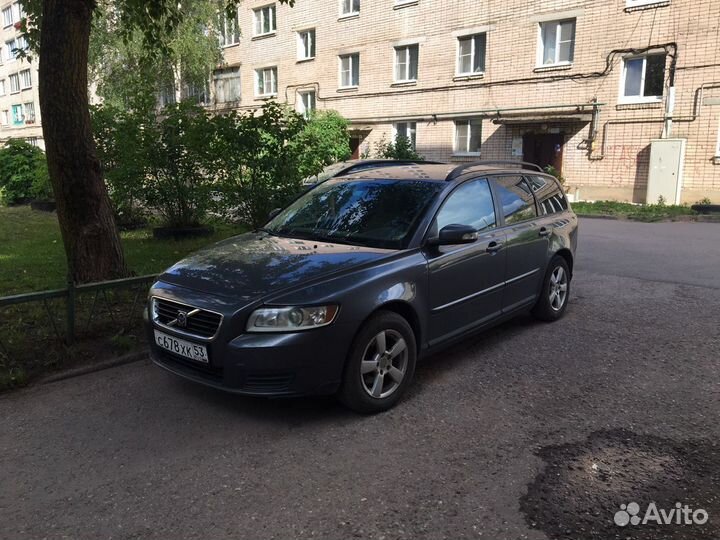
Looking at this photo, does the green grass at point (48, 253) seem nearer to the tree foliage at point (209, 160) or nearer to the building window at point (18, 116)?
the tree foliage at point (209, 160)

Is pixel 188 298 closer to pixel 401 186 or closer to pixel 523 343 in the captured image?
pixel 401 186

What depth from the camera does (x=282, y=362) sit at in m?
3.51

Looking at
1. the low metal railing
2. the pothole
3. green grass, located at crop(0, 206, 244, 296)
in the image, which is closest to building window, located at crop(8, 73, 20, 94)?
green grass, located at crop(0, 206, 244, 296)

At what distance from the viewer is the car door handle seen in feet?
16.0

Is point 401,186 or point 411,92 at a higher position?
point 411,92

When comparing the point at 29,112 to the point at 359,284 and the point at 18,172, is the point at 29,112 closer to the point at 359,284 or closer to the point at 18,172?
the point at 18,172

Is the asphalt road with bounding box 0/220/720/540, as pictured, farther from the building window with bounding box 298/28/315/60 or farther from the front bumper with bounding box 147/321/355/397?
the building window with bounding box 298/28/315/60

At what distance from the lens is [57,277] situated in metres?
7.52

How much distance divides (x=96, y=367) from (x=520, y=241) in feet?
12.5

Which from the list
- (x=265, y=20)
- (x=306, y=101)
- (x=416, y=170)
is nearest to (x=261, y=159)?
(x=416, y=170)

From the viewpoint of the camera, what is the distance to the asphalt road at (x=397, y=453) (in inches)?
110

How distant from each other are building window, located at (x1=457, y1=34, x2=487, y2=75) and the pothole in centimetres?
2025

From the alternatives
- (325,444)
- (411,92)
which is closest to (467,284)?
(325,444)

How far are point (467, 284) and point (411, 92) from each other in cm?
2033
